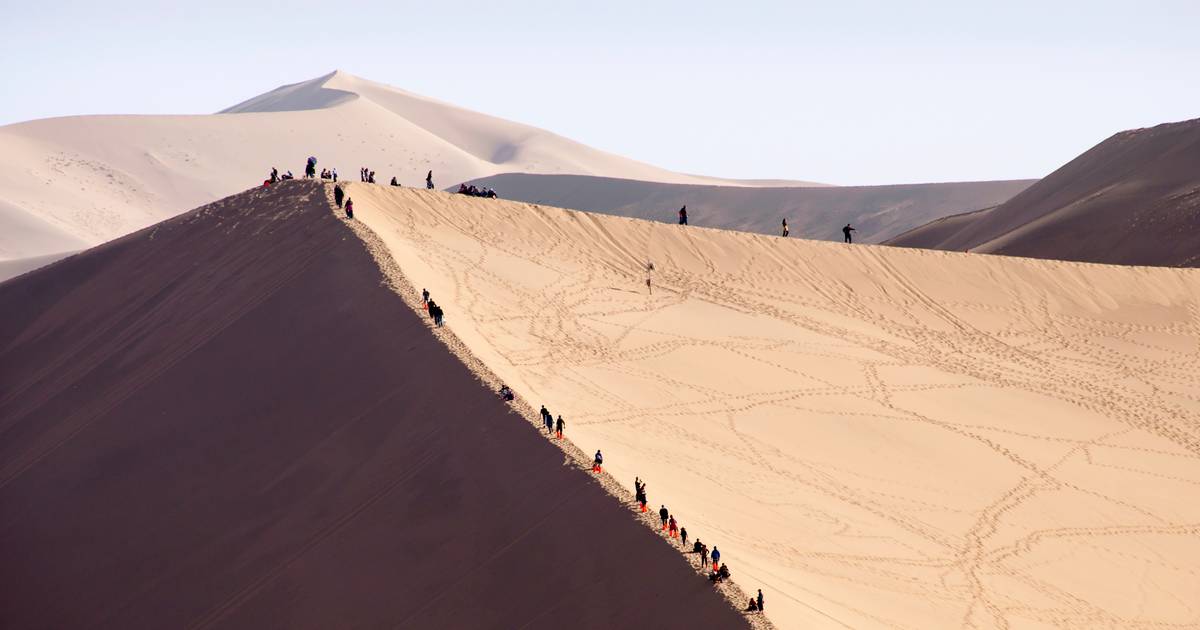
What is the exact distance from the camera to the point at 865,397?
27141 mm

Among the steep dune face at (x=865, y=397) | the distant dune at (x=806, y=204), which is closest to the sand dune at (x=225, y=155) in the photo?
the distant dune at (x=806, y=204)

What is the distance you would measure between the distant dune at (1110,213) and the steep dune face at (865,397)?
11.3 meters

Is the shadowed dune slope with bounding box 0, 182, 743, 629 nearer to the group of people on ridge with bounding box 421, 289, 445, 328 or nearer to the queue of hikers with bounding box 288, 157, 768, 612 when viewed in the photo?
the queue of hikers with bounding box 288, 157, 768, 612

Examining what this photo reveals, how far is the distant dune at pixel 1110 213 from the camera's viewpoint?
1982 inches

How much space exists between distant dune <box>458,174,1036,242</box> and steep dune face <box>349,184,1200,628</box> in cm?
5142

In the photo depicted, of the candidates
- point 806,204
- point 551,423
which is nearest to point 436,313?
point 551,423

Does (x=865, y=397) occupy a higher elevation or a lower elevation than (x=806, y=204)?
higher

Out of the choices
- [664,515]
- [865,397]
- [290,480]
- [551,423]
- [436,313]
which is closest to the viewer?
[664,515]

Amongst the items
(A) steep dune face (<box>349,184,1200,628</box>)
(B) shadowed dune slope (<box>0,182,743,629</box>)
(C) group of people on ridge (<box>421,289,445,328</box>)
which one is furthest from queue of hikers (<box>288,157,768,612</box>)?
(A) steep dune face (<box>349,184,1200,628</box>)

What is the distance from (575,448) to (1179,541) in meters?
10.3

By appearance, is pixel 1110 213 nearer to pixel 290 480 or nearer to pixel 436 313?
pixel 436 313

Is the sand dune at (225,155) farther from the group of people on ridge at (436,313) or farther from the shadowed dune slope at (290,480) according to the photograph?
the group of people on ridge at (436,313)

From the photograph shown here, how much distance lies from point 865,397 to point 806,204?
7087 cm

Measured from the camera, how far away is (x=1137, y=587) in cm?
2011
